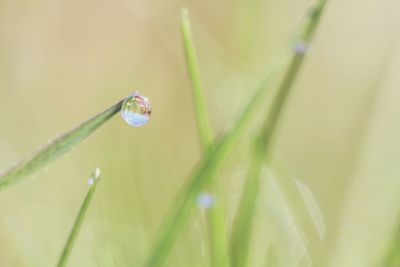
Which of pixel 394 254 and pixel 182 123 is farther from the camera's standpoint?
pixel 182 123

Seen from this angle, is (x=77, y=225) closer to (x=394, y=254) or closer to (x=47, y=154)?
(x=47, y=154)

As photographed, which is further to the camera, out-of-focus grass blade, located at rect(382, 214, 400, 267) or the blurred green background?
the blurred green background

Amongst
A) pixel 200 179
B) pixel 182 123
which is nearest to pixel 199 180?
pixel 200 179

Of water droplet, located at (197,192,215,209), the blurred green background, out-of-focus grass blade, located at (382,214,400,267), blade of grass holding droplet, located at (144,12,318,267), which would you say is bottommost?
the blurred green background

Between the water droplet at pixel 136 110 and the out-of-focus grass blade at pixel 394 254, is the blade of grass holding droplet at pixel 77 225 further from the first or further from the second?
the out-of-focus grass blade at pixel 394 254

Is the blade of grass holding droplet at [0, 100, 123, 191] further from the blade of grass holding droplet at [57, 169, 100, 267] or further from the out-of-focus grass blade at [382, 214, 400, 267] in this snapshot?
the out-of-focus grass blade at [382, 214, 400, 267]

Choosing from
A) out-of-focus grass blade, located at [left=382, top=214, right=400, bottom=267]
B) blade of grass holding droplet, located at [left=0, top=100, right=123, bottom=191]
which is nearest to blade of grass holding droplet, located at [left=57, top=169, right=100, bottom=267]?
blade of grass holding droplet, located at [left=0, top=100, right=123, bottom=191]

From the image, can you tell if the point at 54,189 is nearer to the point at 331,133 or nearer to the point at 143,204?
the point at 143,204
